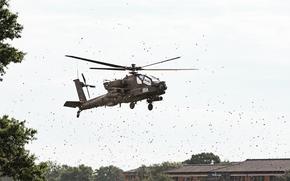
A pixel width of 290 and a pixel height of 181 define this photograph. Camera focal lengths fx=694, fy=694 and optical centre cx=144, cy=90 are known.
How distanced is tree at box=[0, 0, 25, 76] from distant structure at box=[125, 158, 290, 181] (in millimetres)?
131318

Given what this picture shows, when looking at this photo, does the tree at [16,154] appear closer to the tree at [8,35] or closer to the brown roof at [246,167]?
the tree at [8,35]

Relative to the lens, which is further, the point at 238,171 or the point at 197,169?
the point at 197,169

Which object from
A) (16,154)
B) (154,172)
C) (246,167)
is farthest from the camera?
(154,172)

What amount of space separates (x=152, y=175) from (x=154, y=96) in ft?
488

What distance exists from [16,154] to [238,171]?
14244 centimetres

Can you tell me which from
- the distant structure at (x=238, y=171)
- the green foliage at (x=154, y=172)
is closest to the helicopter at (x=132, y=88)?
the distant structure at (x=238, y=171)

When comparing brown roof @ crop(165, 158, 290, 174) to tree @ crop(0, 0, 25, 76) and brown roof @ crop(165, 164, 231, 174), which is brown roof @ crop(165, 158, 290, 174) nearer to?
brown roof @ crop(165, 164, 231, 174)

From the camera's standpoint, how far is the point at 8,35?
95.0 feet

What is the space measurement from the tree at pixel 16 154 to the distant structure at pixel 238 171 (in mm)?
131084

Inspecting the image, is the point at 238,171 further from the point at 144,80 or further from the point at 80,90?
the point at 144,80

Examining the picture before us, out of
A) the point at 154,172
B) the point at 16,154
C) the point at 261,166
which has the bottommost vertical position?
the point at 16,154

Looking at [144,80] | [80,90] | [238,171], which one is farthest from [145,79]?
[238,171]

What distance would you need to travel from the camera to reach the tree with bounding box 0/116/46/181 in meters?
28.1

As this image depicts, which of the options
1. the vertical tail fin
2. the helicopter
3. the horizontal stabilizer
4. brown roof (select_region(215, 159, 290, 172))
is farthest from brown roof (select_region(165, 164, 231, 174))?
the helicopter
